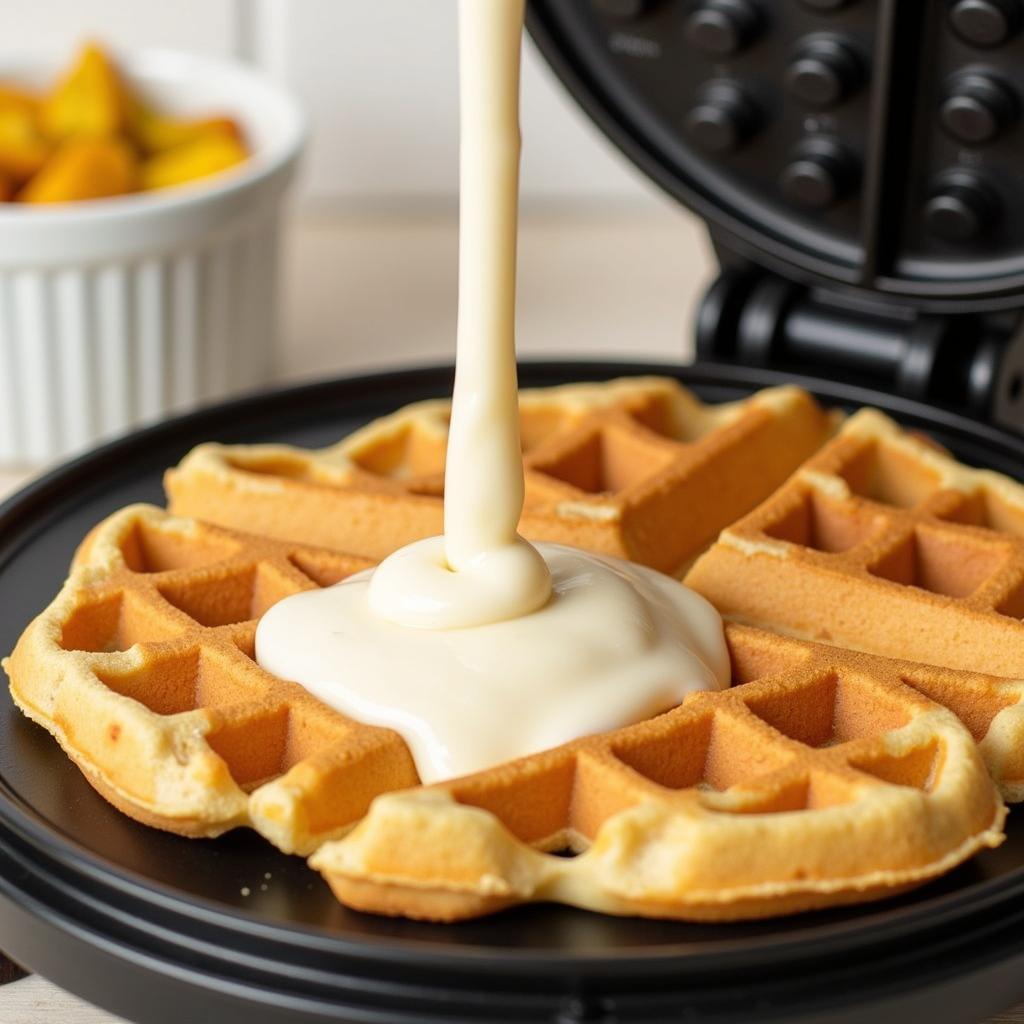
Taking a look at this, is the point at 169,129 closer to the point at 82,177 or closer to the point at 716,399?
the point at 82,177

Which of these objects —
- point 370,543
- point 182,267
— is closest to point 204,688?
point 370,543

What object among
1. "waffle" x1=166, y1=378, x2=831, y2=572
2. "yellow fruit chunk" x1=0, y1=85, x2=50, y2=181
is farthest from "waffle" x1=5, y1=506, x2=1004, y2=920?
"yellow fruit chunk" x1=0, y1=85, x2=50, y2=181

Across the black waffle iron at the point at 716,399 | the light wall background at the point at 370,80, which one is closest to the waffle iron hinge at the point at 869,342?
the black waffle iron at the point at 716,399

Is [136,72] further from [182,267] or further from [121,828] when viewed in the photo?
[121,828]

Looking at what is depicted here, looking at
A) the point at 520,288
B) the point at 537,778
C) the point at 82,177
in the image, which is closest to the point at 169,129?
the point at 82,177

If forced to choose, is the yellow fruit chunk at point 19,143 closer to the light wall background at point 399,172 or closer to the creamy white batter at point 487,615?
the light wall background at point 399,172

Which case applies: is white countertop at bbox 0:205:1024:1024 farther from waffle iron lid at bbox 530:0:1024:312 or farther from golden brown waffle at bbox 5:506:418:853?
golden brown waffle at bbox 5:506:418:853
